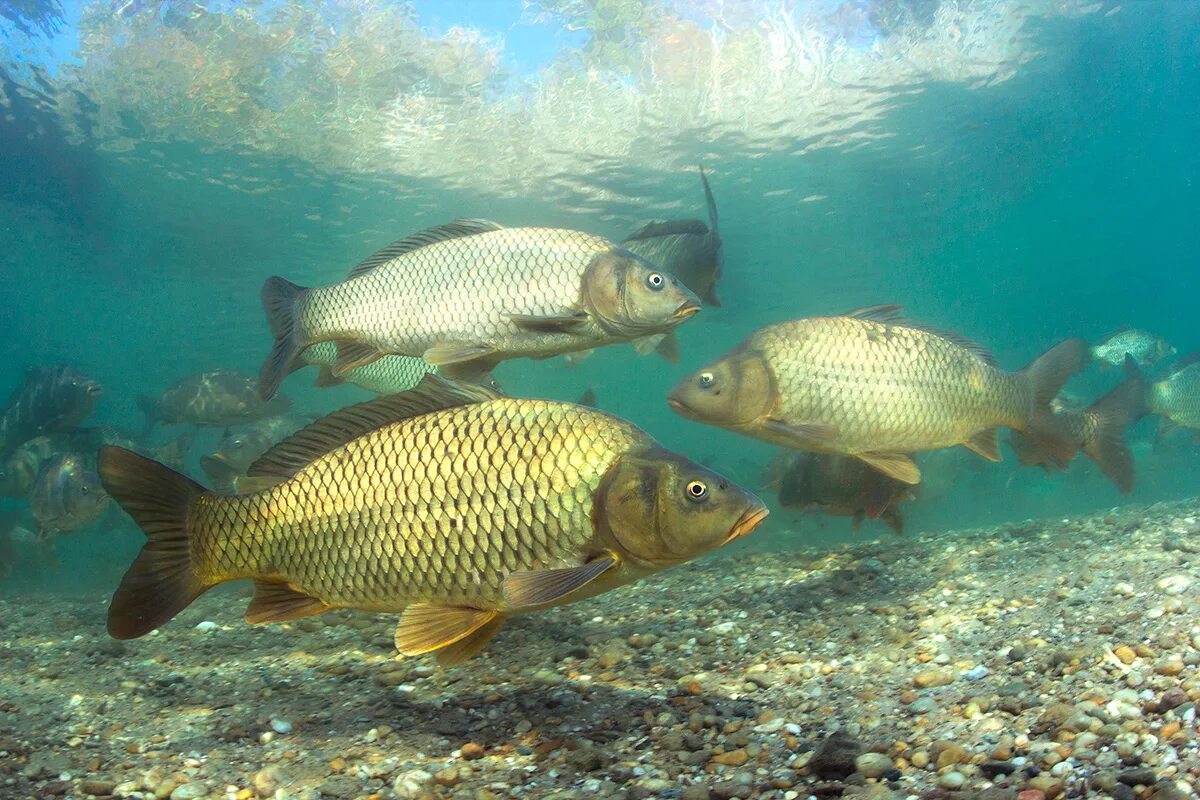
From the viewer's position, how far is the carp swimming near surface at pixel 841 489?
657 centimetres

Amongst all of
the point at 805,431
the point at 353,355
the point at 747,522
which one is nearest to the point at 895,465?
the point at 805,431

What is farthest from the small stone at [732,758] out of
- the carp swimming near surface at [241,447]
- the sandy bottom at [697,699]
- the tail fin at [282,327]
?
the carp swimming near surface at [241,447]

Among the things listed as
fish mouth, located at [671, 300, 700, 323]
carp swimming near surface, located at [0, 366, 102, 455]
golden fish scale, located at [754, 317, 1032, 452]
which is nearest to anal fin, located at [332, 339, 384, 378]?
fish mouth, located at [671, 300, 700, 323]

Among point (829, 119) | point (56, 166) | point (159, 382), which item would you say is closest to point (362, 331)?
point (829, 119)

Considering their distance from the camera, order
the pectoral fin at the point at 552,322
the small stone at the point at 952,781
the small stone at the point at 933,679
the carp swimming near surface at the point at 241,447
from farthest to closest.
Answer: the carp swimming near surface at the point at 241,447 < the pectoral fin at the point at 552,322 < the small stone at the point at 933,679 < the small stone at the point at 952,781

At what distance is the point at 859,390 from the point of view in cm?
526

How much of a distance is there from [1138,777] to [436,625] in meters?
2.53

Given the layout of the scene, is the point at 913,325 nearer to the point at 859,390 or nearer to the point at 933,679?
the point at 859,390

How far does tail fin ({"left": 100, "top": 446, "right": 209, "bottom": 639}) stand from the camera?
3.21m

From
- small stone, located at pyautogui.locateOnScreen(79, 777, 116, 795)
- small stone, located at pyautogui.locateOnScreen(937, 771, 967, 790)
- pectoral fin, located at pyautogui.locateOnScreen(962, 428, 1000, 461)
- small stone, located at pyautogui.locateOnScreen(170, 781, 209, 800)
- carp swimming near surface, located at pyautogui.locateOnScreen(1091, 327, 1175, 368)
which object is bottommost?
small stone, located at pyautogui.locateOnScreen(170, 781, 209, 800)

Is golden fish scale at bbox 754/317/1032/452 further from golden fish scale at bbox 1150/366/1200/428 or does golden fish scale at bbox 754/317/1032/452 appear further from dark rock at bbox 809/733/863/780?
golden fish scale at bbox 1150/366/1200/428

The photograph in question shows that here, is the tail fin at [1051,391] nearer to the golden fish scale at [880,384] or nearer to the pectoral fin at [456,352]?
the golden fish scale at [880,384]

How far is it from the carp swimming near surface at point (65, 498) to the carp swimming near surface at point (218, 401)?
106 inches

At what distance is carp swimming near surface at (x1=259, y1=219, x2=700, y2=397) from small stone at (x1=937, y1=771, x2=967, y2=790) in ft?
11.0
